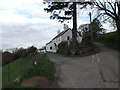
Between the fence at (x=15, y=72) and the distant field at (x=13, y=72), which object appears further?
the distant field at (x=13, y=72)

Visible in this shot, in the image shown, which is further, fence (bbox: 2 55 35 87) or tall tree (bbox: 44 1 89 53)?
tall tree (bbox: 44 1 89 53)

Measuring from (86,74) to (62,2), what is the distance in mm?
24889

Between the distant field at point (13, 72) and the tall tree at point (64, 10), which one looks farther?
the tall tree at point (64, 10)

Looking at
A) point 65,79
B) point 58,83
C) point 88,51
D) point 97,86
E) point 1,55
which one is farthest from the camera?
point 88,51

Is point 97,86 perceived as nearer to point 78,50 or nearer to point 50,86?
point 50,86

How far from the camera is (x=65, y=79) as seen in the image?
595 inches

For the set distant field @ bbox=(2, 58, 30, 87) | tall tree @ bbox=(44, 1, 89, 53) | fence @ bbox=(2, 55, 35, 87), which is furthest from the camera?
tall tree @ bbox=(44, 1, 89, 53)

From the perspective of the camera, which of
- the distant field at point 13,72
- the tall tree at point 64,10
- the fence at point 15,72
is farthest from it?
the tall tree at point 64,10

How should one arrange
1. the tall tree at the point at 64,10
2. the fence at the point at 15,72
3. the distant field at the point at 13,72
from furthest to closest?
1. the tall tree at the point at 64,10
2. the distant field at the point at 13,72
3. the fence at the point at 15,72

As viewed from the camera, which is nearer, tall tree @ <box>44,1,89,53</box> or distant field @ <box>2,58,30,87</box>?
distant field @ <box>2,58,30,87</box>

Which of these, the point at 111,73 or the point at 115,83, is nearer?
the point at 115,83

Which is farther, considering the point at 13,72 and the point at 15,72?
the point at 13,72

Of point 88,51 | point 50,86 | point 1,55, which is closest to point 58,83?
point 50,86

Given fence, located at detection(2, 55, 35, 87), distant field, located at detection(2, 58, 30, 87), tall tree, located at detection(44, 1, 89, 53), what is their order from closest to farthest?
fence, located at detection(2, 55, 35, 87)
distant field, located at detection(2, 58, 30, 87)
tall tree, located at detection(44, 1, 89, 53)
